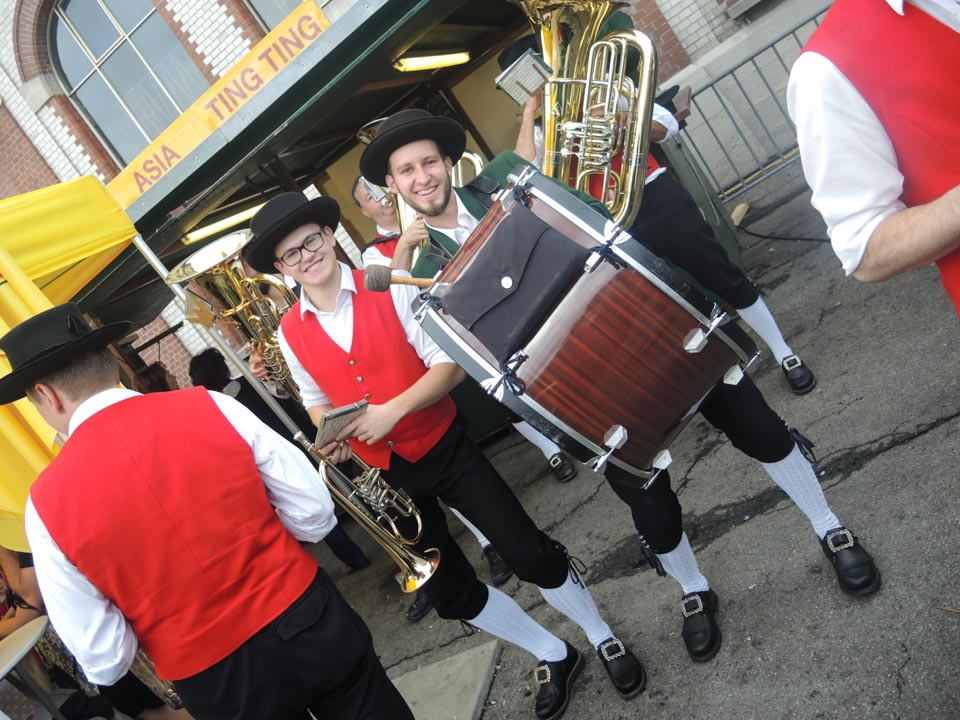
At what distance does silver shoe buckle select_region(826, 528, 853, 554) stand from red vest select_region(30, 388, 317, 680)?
1735mm

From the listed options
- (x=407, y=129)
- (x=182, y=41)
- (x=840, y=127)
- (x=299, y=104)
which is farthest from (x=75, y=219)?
(x=182, y=41)

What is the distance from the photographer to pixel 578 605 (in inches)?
105

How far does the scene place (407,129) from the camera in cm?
261

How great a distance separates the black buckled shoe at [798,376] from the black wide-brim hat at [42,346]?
303 cm

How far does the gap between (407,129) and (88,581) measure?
1.70 m

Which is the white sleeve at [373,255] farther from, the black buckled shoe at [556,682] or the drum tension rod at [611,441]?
the black buckled shoe at [556,682]

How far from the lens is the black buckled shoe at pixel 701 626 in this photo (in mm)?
2564

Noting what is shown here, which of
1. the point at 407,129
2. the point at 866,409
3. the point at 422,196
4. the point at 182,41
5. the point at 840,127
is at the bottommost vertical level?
the point at 866,409

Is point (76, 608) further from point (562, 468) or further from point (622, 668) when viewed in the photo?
point (562, 468)

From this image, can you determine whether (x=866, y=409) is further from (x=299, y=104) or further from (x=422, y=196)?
(x=299, y=104)

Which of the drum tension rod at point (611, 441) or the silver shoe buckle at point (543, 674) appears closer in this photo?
the drum tension rod at point (611, 441)

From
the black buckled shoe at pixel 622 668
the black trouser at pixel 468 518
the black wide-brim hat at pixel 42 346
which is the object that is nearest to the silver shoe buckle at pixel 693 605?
the black buckled shoe at pixel 622 668

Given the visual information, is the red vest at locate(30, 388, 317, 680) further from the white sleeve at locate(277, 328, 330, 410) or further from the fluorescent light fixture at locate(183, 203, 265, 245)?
the fluorescent light fixture at locate(183, 203, 265, 245)

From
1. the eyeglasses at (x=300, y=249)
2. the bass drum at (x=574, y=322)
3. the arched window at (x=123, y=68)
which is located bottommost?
the bass drum at (x=574, y=322)
